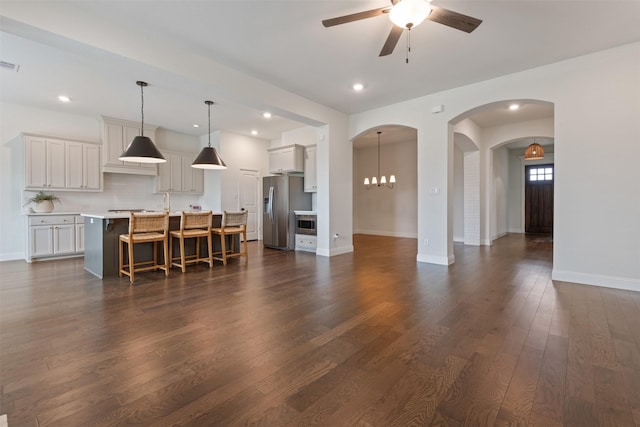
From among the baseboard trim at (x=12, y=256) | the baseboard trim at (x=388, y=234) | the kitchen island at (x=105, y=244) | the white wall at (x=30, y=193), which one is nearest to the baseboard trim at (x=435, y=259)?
the baseboard trim at (x=388, y=234)

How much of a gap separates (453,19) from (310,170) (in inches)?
185

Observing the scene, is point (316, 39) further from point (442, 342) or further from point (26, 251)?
point (26, 251)

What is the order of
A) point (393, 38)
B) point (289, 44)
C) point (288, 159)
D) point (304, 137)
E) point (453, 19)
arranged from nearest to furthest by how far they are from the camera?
point (453, 19)
point (393, 38)
point (289, 44)
point (288, 159)
point (304, 137)

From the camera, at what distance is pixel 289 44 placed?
11.2 ft

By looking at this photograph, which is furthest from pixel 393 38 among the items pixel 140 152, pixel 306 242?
pixel 306 242

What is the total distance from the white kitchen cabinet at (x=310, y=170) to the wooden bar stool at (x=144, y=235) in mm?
3376

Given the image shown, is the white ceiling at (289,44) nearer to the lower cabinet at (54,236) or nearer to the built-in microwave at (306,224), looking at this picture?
the lower cabinet at (54,236)

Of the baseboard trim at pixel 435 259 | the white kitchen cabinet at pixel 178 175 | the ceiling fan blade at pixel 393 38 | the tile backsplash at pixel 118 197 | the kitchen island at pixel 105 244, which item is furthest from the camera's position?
the white kitchen cabinet at pixel 178 175

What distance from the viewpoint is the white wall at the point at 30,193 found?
17.8ft

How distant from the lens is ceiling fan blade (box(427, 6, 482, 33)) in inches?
93.0

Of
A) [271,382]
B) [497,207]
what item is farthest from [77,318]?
[497,207]

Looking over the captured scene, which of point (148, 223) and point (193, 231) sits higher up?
point (148, 223)

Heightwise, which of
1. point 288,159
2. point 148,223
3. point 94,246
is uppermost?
point 288,159

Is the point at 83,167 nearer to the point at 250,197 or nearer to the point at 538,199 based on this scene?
the point at 250,197
